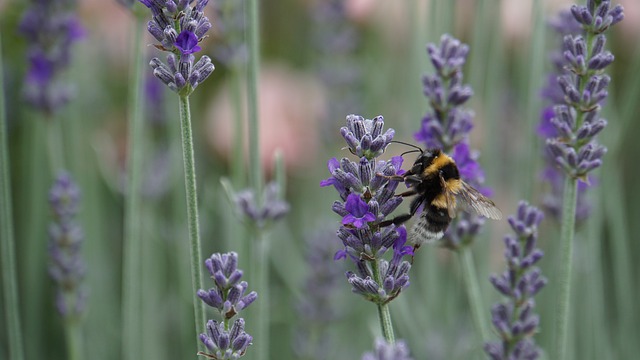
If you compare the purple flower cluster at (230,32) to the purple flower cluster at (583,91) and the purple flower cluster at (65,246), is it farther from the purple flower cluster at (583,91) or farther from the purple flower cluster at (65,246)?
the purple flower cluster at (583,91)

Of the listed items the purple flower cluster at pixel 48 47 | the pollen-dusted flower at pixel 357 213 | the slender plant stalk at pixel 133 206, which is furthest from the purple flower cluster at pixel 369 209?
the purple flower cluster at pixel 48 47

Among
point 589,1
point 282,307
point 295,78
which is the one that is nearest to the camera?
point 589,1

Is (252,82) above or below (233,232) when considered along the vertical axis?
above

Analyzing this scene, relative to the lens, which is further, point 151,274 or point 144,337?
point 151,274

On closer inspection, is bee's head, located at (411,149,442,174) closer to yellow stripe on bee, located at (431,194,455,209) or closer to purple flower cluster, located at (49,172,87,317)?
yellow stripe on bee, located at (431,194,455,209)

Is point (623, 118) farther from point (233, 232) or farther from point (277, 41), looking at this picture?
point (277, 41)

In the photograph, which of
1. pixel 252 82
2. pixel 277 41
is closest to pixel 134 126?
pixel 252 82

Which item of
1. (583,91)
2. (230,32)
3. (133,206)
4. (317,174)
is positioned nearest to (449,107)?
(583,91)
